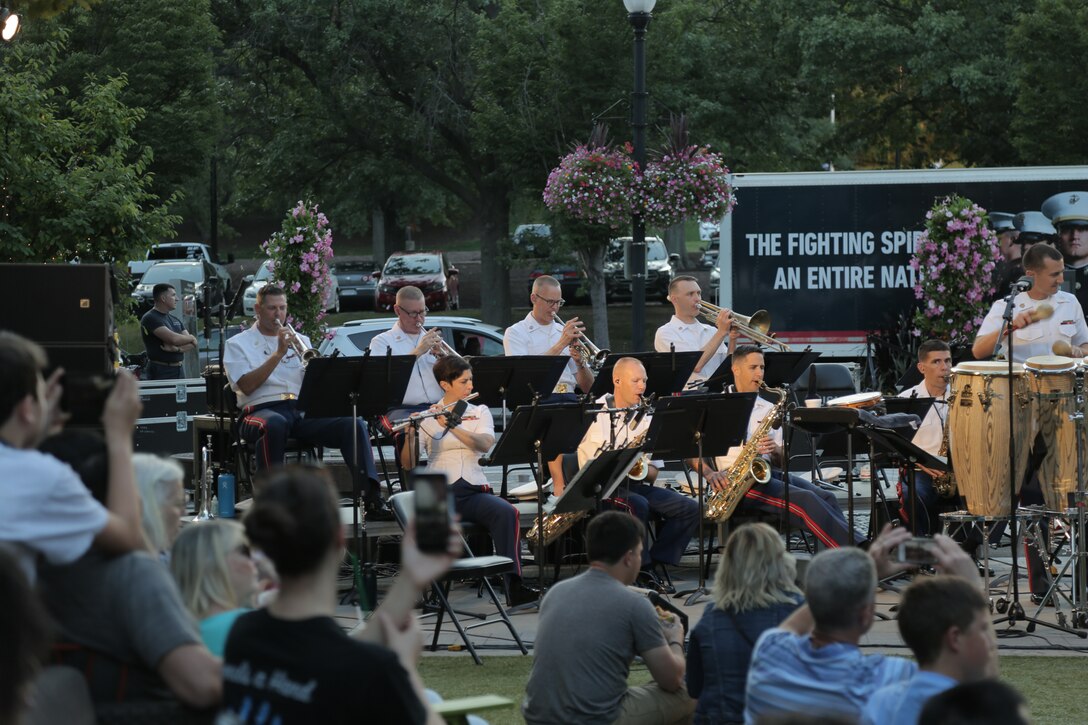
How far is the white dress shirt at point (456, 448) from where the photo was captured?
10648mm

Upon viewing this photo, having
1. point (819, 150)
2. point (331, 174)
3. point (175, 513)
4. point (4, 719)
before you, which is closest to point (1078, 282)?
point (819, 150)

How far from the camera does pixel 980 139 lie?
27219 mm

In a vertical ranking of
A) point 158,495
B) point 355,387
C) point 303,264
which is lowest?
point 355,387

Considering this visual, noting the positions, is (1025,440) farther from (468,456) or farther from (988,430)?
(468,456)

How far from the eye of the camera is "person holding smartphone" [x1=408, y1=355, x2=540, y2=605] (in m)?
10.5

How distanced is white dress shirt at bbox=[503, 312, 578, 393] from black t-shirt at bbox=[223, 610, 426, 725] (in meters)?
8.78

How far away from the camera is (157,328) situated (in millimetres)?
16438

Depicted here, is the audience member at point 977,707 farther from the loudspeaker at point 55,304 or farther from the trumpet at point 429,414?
the loudspeaker at point 55,304

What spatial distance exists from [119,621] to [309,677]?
0.83 metres

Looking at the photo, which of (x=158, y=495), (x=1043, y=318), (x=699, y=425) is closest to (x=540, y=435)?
(x=699, y=425)

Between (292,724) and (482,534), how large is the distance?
7.54 metres

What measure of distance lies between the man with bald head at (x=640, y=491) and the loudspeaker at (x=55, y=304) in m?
3.82

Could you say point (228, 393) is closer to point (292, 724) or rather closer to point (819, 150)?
point (292, 724)

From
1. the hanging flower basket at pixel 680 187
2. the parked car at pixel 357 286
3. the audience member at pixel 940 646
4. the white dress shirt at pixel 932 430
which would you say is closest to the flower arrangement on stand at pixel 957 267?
the hanging flower basket at pixel 680 187
